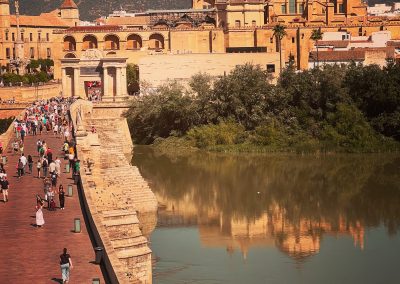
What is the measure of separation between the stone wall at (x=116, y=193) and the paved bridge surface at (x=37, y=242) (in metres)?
0.47

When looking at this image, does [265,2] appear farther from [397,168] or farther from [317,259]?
[317,259]

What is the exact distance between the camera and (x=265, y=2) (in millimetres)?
78188

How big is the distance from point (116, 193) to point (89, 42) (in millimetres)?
50526

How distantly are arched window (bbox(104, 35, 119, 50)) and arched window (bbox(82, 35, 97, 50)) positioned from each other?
88 cm

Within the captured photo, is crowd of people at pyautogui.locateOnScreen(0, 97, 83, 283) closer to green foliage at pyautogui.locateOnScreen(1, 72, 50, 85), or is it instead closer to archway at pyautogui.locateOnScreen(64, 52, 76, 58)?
green foliage at pyautogui.locateOnScreen(1, 72, 50, 85)

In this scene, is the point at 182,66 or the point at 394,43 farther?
the point at 394,43

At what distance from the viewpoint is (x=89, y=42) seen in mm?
75500

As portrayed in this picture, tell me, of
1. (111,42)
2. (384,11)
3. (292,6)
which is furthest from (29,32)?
(384,11)

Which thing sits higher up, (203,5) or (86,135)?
(203,5)

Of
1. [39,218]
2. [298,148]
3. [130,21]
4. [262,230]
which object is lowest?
[262,230]

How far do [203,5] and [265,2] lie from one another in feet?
47.1

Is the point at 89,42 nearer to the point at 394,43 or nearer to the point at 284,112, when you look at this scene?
the point at 394,43

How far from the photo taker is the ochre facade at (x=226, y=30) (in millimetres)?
70875

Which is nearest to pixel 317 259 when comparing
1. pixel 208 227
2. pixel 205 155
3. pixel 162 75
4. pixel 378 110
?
pixel 208 227
